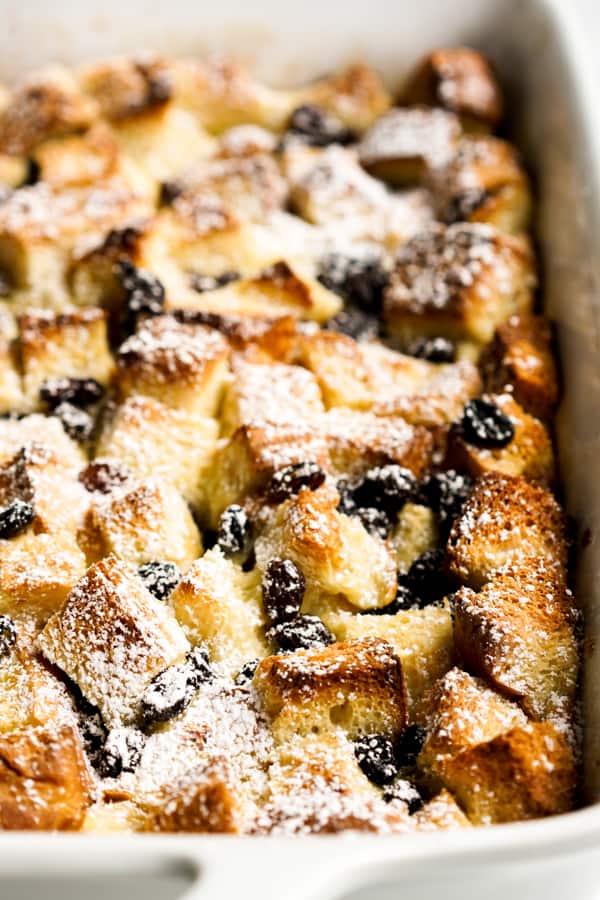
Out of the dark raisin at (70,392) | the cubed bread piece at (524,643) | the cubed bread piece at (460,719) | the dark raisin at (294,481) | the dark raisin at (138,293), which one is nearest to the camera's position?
the cubed bread piece at (460,719)

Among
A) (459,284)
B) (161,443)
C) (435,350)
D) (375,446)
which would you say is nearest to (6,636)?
(161,443)

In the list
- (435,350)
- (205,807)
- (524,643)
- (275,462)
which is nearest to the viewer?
(205,807)

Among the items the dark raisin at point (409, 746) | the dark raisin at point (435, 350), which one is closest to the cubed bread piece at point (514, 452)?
the dark raisin at point (435, 350)

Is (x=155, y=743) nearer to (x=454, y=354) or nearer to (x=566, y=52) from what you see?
(x=454, y=354)

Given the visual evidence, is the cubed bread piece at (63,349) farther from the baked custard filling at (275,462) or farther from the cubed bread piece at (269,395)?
the cubed bread piece at (269,395)

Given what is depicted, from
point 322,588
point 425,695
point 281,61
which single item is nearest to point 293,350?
point 322,588

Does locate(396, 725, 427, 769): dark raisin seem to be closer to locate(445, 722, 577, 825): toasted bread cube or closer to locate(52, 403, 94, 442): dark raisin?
locate(445, 722, 577, 825): toasted bread cube

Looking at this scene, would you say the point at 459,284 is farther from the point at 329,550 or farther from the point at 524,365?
the point at 329,550
